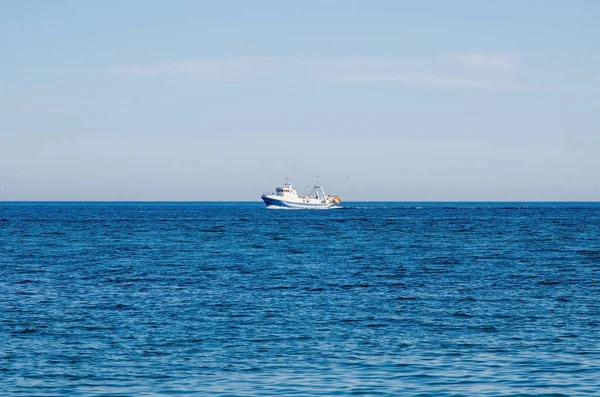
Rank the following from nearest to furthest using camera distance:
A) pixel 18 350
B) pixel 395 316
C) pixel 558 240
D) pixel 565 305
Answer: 1. pixel 18 350
2. pixel 395 316
3. pixel 565 305
4. pixel 558 240

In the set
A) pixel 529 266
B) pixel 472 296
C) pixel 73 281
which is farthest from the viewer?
pixel 529 266

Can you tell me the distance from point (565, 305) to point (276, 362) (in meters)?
17.9

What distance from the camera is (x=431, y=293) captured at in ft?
143

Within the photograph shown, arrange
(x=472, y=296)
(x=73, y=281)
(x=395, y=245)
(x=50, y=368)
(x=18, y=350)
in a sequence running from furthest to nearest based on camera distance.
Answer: (x=395, y=245) → (x=73, y=281) → (x=472, y=296) → (x=18, y=350) → (x=50, y=368)

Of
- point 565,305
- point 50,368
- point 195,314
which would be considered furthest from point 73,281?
point 565,305

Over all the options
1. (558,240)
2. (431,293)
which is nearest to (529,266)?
(431,293)

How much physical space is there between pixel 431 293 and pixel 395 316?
898cm

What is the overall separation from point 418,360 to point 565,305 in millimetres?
14931


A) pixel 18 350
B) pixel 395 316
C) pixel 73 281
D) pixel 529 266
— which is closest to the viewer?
pixel 18 350

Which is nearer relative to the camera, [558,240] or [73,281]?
[73,281]

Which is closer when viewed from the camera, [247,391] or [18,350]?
[247,391]

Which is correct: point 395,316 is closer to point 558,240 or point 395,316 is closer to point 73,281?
point 73,281

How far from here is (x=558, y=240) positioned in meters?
94.6

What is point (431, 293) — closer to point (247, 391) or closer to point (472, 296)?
point (472, 296)
